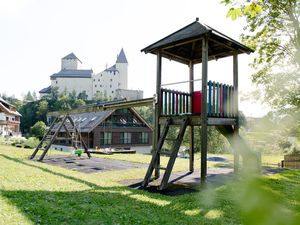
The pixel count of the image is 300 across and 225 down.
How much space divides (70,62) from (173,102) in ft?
411

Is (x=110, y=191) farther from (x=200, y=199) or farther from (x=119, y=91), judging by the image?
(x=119, y=91)

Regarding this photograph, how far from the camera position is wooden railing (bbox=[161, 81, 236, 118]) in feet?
26.8

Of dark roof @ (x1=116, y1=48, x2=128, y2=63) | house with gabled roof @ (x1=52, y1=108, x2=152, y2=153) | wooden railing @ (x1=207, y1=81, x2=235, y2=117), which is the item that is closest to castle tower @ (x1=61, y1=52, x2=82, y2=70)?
dark roof @ (x1=116, y1=48, x2=128, y2=63)

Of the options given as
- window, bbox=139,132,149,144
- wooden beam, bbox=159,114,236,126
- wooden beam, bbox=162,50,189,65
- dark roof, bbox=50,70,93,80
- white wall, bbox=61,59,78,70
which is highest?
white wall, bbox=61,59,78,70

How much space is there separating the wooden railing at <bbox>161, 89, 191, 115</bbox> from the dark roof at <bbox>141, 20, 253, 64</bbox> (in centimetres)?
152

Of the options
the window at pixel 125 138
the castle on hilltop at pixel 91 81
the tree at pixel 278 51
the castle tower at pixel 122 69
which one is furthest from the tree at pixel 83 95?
the tree at pixel 278 51

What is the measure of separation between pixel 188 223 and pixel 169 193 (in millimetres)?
2356

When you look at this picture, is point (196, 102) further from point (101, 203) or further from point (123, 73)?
point (123, 73)

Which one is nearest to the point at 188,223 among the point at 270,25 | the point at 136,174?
the point at 136,174

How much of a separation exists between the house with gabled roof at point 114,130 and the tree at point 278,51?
2503 cm

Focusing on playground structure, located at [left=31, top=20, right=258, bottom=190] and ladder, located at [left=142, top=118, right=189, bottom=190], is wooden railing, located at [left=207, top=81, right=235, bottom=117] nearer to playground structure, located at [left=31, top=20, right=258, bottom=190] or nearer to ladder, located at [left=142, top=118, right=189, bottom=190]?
playground structure, located at [left=31, top=20, right=258, bottom=190]

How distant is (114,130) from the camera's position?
40.2 metres

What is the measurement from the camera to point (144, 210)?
5234mm

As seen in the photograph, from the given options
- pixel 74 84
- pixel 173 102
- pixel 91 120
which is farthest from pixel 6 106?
pixel 74 84
